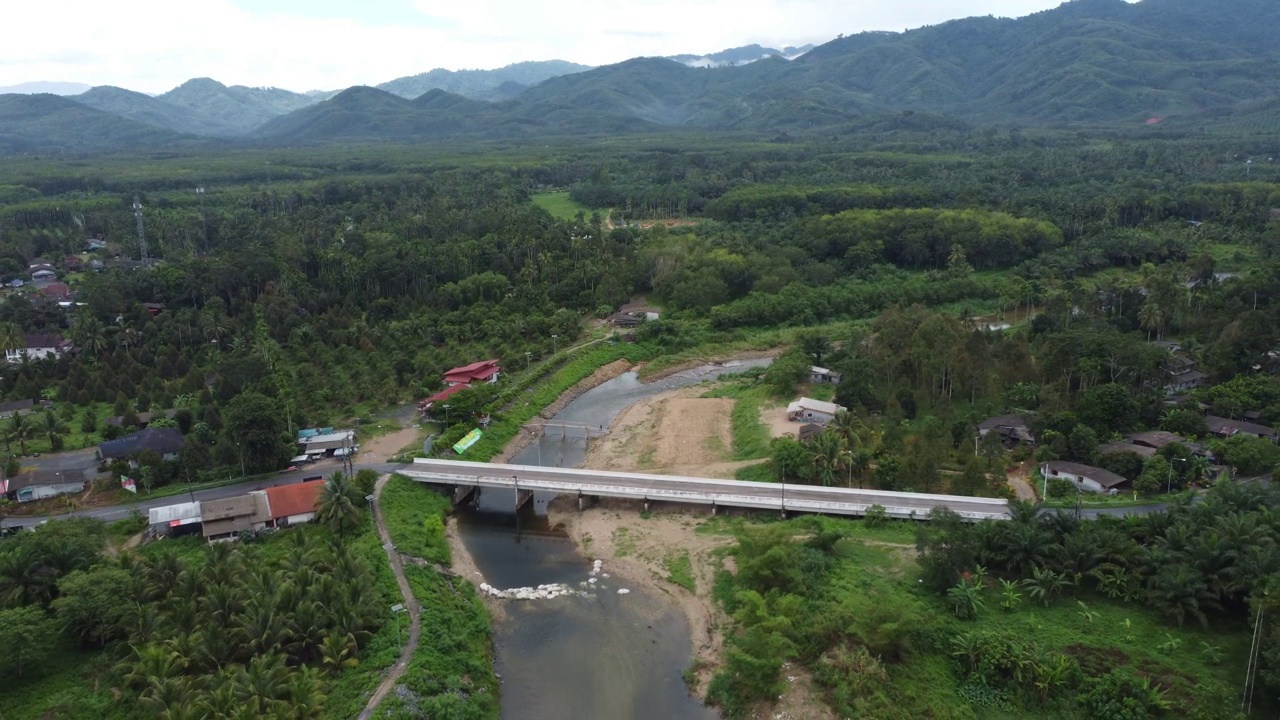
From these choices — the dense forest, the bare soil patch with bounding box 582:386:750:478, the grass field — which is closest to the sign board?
the dense forest

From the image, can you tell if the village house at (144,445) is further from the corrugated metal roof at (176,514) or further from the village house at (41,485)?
the corrugated metal roof at (176,514)

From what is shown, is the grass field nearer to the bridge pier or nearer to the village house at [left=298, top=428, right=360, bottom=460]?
the village house at [left=298, top=428, right=360, bottom=460]

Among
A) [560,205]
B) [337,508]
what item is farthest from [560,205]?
[337,508]

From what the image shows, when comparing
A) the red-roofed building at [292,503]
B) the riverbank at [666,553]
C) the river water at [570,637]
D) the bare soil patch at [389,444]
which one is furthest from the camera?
the bare soil patch at [389,444]

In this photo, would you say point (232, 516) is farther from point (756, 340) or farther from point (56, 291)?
point (56, 291)

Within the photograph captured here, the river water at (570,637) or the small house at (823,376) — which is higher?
the small house at (823,376)

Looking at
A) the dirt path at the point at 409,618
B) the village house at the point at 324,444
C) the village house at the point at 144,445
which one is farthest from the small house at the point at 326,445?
the village house at the point at 144,445

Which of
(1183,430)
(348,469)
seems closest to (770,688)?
(348,469)

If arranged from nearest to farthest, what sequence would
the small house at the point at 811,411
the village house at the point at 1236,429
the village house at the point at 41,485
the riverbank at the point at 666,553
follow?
the riverbank at the point at 666,553, the village house at the point at 41,485, the village house at the point at 1236,429, the small house at the point at 811,411
